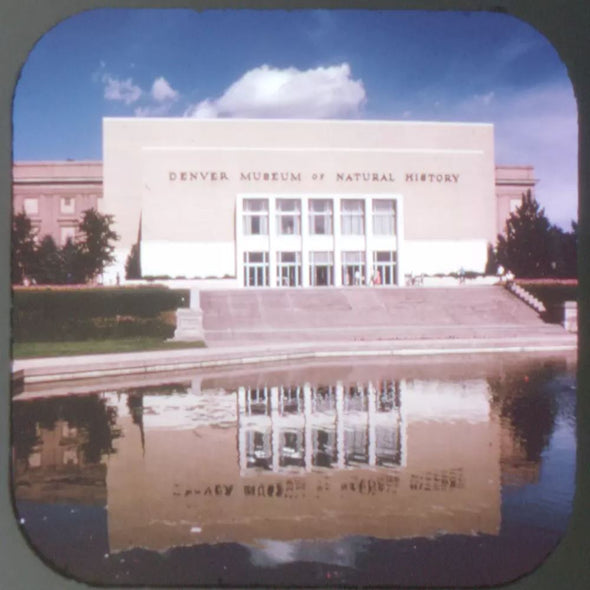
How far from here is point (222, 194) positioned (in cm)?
693

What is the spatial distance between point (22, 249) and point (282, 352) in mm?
3020

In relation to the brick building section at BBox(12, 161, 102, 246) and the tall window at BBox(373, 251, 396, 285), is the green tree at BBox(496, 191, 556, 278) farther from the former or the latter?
the brick building section at BBox(12, 161, 102, 246)

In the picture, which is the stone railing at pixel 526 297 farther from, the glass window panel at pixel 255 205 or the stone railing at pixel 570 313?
the glass window panel at pixel 255 205

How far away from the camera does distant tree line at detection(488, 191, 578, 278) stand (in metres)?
3.73

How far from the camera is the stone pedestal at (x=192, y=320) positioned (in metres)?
6.37

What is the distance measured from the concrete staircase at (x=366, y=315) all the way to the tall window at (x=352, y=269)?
571 millimetres

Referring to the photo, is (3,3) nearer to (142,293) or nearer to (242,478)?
(242,478)

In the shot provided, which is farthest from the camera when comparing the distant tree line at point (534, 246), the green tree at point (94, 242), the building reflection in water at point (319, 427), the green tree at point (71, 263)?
the green tree at point (94, 242)

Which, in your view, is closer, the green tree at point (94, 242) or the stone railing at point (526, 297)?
the stone railing at point (526, 297)

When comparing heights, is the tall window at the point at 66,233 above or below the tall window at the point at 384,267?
above

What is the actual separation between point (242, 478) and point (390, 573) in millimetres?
1200

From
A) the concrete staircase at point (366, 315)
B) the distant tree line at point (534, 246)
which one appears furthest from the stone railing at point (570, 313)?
the concrete staircase at point (366, 315)

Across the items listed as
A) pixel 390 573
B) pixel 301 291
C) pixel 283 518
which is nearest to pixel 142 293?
pixel 301 291

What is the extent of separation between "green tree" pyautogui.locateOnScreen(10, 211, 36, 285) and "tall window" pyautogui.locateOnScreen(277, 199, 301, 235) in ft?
11.3
